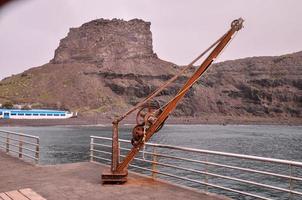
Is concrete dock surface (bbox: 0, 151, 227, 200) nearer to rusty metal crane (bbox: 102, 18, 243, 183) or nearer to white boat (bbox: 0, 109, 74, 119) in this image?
rusty metal crane (bbox: 102, 18, 243, 183)

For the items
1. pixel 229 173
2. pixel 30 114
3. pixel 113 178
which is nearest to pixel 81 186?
pixel 113 178

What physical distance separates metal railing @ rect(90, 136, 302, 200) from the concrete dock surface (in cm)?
46

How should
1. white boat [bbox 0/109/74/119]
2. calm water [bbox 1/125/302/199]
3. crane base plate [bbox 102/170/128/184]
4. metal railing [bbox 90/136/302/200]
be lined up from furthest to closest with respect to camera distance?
1. white boat [bbox 0/109/74/119]
2. calm water [bbox 1/125/302/199]
3. crane base plate [bbox 102/170/128/184]
4. metal railing [bbox 90/136/302/200]

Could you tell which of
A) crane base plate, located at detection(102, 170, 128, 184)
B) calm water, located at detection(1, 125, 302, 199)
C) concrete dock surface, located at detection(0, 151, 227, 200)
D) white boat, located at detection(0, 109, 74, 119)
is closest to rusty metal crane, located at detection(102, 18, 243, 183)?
crane base plate, located at detection(102, 170, 128, 184)

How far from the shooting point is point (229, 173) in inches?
1532

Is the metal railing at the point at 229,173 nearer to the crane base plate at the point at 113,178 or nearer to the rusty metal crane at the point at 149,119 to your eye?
the rusty metal crane at the point at 149,119

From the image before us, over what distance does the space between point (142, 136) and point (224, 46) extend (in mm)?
3365

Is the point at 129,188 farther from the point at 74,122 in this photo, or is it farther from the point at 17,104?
the point at 17,104

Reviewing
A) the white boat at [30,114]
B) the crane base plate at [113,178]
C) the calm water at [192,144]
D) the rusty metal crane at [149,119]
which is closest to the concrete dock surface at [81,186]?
the crane base plate at [113,178]

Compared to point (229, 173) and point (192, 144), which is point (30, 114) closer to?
point (192, 144)

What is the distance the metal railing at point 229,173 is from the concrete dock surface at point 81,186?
0.46m

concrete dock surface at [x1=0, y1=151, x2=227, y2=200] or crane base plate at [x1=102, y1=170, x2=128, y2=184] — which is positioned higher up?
crane base plate at [x1=102, y1=170, x2=128, y2=184]

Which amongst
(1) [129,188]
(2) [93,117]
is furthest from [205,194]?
(2) [93,117]

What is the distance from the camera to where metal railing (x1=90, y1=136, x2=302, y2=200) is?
784 cm
